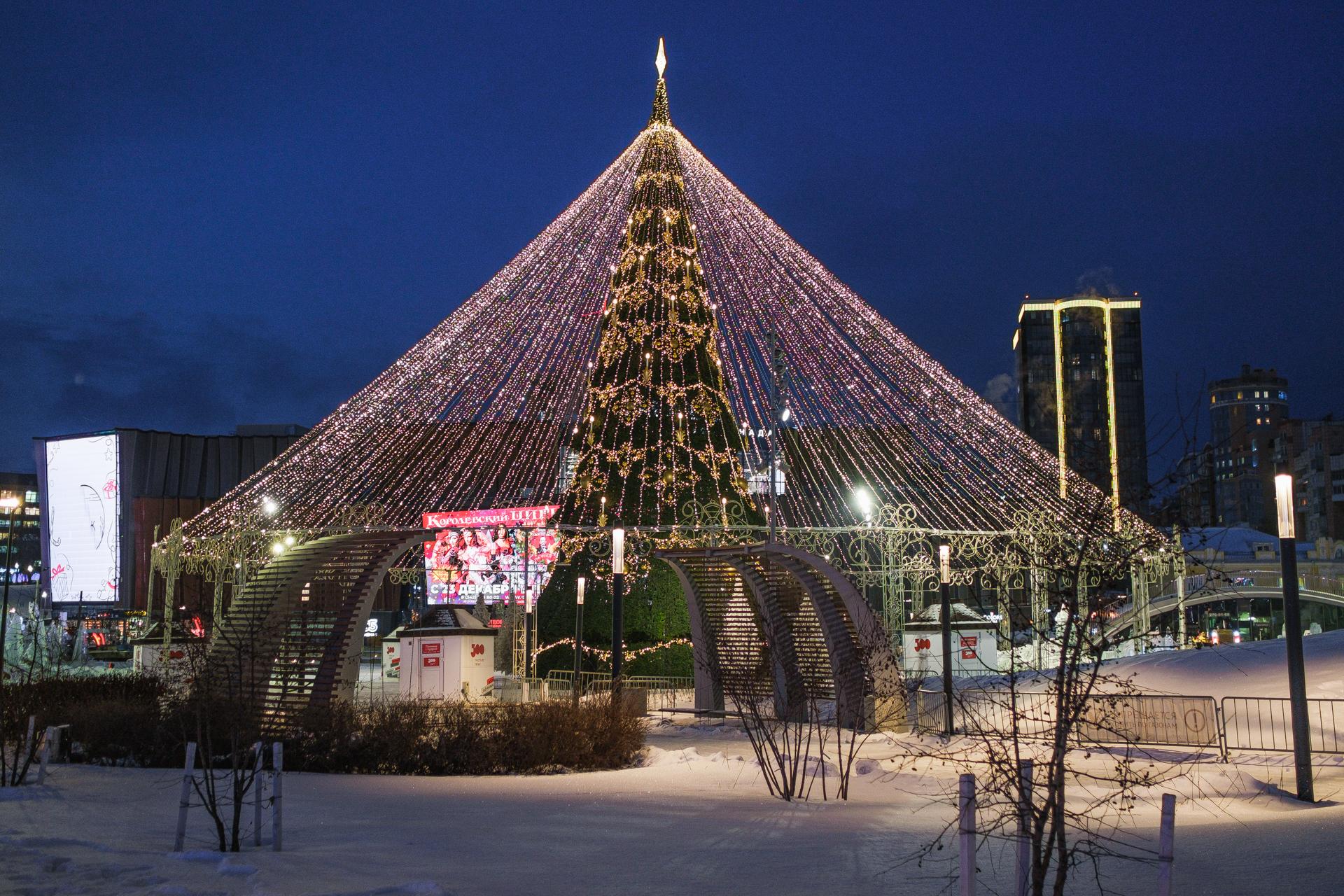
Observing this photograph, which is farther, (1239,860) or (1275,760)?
(1275,760)

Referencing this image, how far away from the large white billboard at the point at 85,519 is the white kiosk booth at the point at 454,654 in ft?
143

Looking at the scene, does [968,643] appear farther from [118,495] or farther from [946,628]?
[118,495]

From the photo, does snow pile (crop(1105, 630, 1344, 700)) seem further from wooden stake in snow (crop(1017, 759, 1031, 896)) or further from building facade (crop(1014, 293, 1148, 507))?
wooden stake in snow (crop(1017, 759, 1031, 896))

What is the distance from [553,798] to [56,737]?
25.8ft

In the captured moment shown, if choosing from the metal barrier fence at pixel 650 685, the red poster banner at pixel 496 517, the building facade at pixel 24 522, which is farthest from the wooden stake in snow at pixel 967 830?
the building facade at pixel 24 522

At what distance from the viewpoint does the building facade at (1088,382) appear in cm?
704

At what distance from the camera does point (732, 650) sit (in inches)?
835

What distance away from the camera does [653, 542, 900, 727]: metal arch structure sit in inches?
723

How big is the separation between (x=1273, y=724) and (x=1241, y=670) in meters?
2.08

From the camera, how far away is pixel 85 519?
61.9 metres

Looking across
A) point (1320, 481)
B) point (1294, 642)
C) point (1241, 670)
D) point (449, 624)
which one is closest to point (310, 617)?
point (449, 624)

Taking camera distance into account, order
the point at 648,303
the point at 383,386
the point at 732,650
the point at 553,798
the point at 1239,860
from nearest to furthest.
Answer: the point at 1239,860 < the point at 553,798 < the point at 732,650 < the point at 383,386 < the point at 648,303

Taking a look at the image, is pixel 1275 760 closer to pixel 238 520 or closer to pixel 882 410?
pixel 882 410

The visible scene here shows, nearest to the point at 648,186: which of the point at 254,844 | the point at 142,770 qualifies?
the point at 142,770
